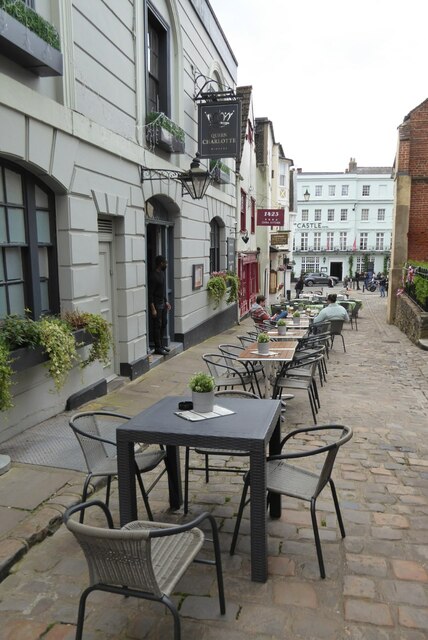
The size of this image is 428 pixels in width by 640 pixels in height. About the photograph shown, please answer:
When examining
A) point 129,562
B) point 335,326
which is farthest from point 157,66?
point 129,562

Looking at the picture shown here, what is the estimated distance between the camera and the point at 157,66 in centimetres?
967

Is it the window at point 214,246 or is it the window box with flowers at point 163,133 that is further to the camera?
the window at point 214,246

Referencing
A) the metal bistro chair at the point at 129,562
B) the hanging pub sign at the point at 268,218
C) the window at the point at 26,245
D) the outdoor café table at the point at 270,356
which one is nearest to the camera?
the metal bistro chair at the point at 129,562

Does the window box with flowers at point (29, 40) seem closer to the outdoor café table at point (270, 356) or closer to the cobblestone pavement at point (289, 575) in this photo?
the cobblestone pavement at point (289, 575)

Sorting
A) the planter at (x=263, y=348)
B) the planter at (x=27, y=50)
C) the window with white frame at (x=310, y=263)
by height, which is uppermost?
the planter at (x=27, y=50)

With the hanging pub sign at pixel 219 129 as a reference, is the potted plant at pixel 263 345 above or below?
below

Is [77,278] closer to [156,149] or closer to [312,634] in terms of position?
[156,149]

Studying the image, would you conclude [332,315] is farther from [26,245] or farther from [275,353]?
[26,245]

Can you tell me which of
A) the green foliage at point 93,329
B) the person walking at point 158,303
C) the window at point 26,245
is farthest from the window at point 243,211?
the window at point 26,245

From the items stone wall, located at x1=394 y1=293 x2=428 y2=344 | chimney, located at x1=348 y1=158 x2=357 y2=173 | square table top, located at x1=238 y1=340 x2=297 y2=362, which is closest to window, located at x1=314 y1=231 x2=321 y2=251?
chimney, located at x1=348 y1=158 x2=357 y2=173

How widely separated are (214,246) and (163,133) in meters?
6.27

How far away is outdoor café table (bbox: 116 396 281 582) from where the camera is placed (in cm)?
301

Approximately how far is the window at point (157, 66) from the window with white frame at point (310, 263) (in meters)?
53.3

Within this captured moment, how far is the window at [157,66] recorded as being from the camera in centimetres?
925
